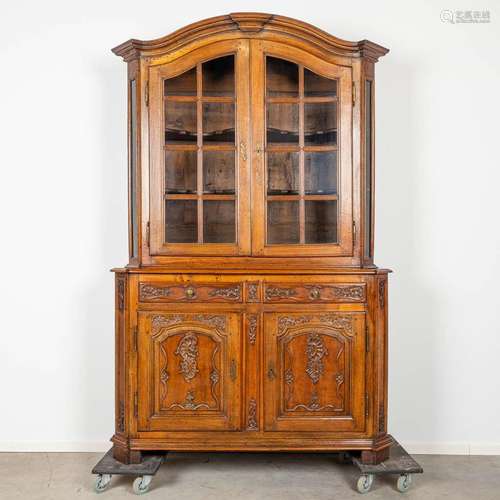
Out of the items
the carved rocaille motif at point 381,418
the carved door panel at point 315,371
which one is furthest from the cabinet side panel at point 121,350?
the carved rocaille motif at point 381,418

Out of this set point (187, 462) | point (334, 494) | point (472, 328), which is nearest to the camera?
point (334, 494)

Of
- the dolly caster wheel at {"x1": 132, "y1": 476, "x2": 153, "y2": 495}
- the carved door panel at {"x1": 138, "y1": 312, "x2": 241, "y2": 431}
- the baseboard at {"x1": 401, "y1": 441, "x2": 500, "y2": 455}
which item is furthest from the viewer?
the baseboard at {"x1": 401, "y1": 441, "x2": 500, "y2": 455}

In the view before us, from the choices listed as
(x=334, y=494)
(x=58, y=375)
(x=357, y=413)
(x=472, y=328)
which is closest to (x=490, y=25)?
(x=472, y=328)

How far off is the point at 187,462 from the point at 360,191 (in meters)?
1.63

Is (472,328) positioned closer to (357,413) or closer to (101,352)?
(357,413)

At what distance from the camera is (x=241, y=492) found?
3.51 meters

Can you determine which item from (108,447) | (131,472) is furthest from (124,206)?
(131,472)

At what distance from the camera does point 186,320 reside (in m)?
3.59

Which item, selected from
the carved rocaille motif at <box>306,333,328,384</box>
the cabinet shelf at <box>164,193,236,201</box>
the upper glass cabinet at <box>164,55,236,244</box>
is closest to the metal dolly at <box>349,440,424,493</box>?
the carved rocaille motif at <box>306,333,328,384</box>

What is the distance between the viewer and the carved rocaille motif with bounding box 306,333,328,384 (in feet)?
11.8

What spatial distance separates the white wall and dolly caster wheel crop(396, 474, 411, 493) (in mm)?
649

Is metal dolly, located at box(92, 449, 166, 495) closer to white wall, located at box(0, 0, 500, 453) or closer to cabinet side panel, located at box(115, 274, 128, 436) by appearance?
cabinet side panel, located at box(115, 274, 128, 436)

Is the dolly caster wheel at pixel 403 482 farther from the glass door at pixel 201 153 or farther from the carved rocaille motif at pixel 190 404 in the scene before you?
the glass door at pixel 201 153

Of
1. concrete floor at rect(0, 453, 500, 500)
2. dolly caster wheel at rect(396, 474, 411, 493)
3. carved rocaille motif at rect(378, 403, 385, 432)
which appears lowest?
concrete floor at rect(0, 453, 500, 500)
